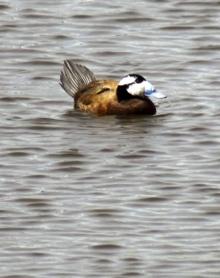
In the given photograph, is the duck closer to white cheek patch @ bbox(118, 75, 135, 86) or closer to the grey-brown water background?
white cheek patch @ bbox(118, 75, 135, 86)

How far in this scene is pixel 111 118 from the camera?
54.2ft

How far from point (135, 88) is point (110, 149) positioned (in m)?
1.48

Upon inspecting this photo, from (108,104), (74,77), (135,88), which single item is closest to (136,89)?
(135,88)

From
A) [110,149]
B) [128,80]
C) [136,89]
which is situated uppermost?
[128,80]

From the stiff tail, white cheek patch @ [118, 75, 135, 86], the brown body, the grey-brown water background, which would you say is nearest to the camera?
the grey-brown water background

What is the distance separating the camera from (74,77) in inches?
659

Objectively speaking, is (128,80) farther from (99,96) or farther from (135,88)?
(99,96)

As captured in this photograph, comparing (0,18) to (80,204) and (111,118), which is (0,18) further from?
(80,204)

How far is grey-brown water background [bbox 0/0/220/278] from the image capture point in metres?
12.4

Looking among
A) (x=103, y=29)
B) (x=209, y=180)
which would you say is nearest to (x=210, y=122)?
(x=209, y=180)

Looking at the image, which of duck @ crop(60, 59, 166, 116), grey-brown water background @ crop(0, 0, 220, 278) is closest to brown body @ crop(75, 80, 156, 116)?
duck @ crop(60, 59, 166, 116)

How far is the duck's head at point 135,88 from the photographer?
16.4 meters

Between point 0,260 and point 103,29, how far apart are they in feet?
23.2

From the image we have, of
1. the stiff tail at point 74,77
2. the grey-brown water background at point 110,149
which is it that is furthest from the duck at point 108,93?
the grey-brown water background at point 110,149
